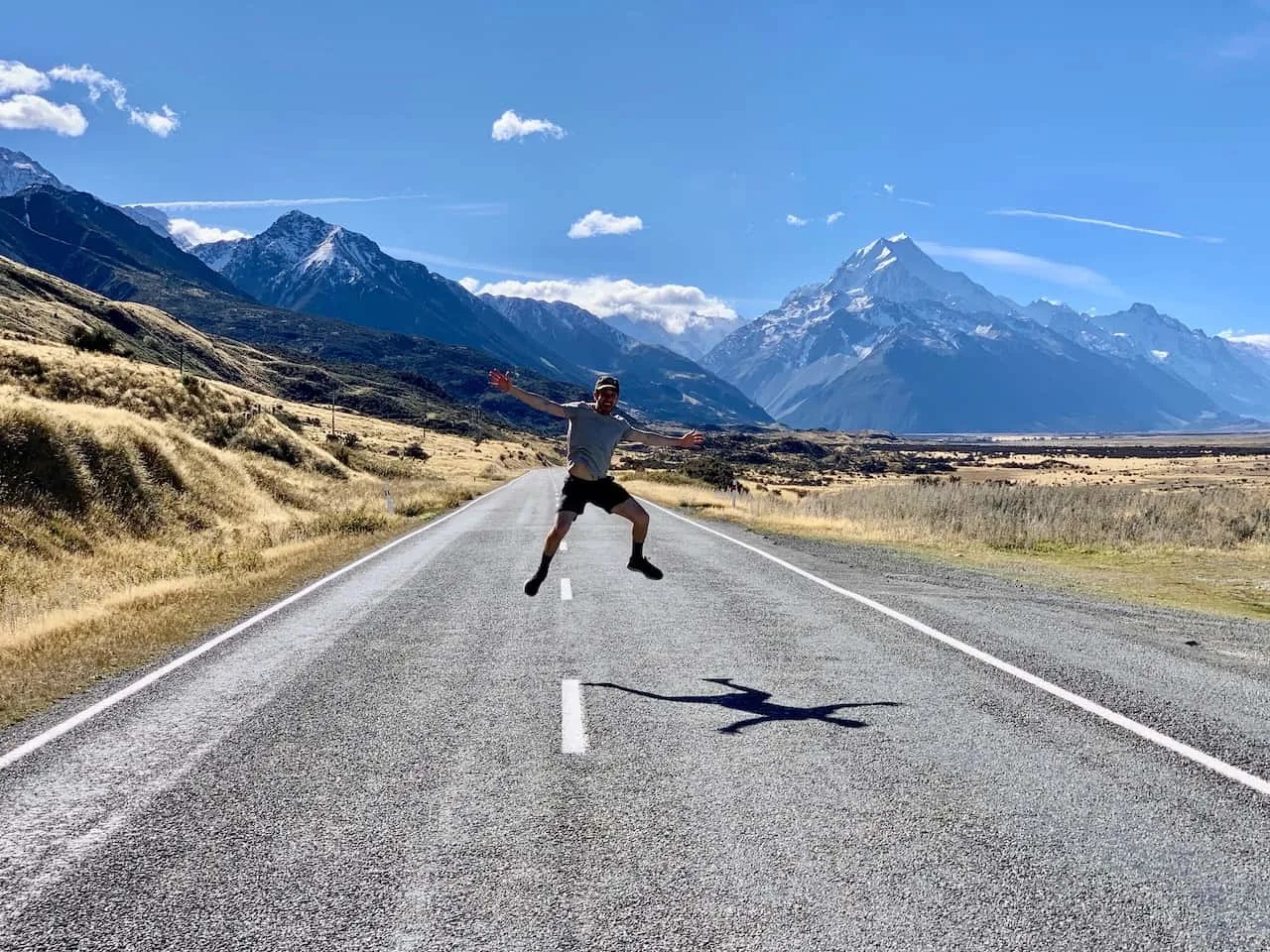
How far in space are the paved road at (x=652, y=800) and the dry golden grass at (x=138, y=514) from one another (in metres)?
1.74

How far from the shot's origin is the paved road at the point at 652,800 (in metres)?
3.31

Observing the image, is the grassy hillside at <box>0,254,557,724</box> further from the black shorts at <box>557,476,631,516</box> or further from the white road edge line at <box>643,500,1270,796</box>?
the white road edge line at <box>643,500,1270,796</box>

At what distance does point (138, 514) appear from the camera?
21.7 meters

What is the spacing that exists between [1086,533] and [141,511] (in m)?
24.4

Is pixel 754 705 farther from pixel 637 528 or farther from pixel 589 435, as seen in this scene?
pixel 589 435

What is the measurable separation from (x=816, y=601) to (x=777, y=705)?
4969 mm

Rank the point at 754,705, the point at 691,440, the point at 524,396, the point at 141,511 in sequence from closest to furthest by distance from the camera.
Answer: the point at 754,705 < the point at 524,396 < the point at 691,440 < the point at 141,511

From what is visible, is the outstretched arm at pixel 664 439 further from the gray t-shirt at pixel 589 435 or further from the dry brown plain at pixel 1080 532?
the dry brown plain at pixel 1080 532

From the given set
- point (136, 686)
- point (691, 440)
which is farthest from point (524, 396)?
point (136, 686)

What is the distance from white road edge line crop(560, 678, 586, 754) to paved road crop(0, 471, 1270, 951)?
7cm

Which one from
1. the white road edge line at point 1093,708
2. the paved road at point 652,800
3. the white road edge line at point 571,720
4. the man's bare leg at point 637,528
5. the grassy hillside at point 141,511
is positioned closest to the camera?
the paved road at point 652,800

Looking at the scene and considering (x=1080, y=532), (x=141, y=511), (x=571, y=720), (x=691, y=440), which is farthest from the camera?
(x=141, y=511)

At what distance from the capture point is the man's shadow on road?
231 inches

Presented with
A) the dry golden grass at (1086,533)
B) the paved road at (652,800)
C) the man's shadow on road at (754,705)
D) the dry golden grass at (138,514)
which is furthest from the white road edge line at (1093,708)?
the dry golden grass at (138,514)
